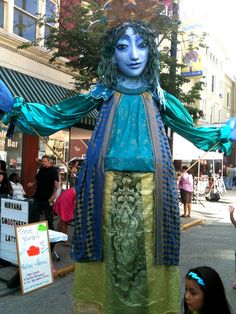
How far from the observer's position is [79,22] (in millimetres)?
9148

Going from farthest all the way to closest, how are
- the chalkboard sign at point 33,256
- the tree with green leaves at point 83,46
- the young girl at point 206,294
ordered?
the tree with green leaves at point 83,46, the chalkboard sign at point 33,256, the young girl at point 206,294

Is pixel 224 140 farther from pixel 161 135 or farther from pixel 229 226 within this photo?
pixel 229 226

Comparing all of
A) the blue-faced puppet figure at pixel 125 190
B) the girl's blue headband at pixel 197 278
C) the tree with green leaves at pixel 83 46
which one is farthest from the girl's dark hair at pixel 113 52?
the tree with green leaves at pixel 83 46

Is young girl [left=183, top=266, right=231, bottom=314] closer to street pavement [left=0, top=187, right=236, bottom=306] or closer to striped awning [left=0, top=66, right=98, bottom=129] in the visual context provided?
street pavement [left=0, top=187, right=236, bottom=306]

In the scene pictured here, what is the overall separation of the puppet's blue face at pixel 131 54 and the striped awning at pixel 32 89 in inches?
249

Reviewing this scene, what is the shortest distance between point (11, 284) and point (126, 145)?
3.67 meters

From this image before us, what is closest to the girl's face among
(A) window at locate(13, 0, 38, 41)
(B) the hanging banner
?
(B) the hanging banner

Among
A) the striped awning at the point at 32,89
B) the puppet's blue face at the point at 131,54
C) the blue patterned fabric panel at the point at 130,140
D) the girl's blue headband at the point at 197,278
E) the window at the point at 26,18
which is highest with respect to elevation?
the window at the point at 26,18

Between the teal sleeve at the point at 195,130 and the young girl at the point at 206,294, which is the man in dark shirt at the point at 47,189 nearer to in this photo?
the teal sleeve at the point at 195,130

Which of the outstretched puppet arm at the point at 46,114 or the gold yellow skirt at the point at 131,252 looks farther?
the outstretched puppet arm at the point at 46,114

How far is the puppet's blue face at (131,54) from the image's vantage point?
9.33ft

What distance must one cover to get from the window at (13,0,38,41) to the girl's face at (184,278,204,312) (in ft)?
32.1

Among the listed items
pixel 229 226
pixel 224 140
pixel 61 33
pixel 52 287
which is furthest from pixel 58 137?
pixel 224 140

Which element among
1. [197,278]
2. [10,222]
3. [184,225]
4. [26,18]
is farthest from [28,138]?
[197,278]
